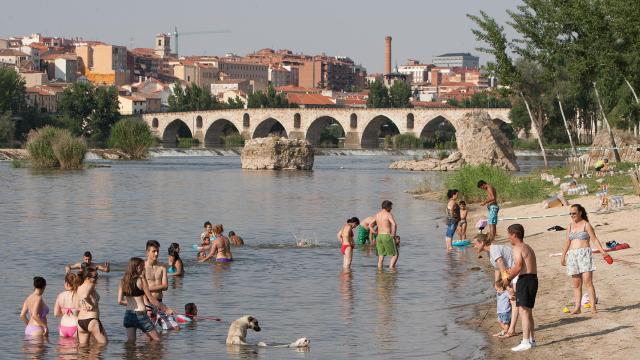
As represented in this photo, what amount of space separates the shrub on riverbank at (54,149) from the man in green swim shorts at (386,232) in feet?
168

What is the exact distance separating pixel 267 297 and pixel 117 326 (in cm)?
345

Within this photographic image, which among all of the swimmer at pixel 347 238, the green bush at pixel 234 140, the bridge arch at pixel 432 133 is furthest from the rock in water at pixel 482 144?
the green bush at pixel 234 140

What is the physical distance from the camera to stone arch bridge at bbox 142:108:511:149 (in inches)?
5443

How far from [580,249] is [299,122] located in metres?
132

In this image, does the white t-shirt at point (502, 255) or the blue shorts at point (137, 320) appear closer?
the white t-shirt at point (502, 255)

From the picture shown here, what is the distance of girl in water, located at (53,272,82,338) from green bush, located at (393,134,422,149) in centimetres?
11855

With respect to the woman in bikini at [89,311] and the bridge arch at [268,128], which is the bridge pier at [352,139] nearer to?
the bridge arch at [268,128]

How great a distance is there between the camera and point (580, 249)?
14445 mm

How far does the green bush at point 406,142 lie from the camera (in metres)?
134

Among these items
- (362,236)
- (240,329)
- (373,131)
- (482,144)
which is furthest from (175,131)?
(240,329)

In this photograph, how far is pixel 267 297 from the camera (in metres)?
19.3

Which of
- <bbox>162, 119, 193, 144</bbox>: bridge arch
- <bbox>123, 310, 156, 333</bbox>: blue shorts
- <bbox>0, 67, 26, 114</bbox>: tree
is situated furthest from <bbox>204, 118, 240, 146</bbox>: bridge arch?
<bbox>123, 310, 156, 333</bbox>: blue shorts

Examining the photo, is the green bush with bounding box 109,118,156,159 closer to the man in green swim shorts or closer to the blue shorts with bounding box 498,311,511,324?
the man in green swim shorts

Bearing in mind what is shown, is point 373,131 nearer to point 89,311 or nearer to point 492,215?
point 492,215
